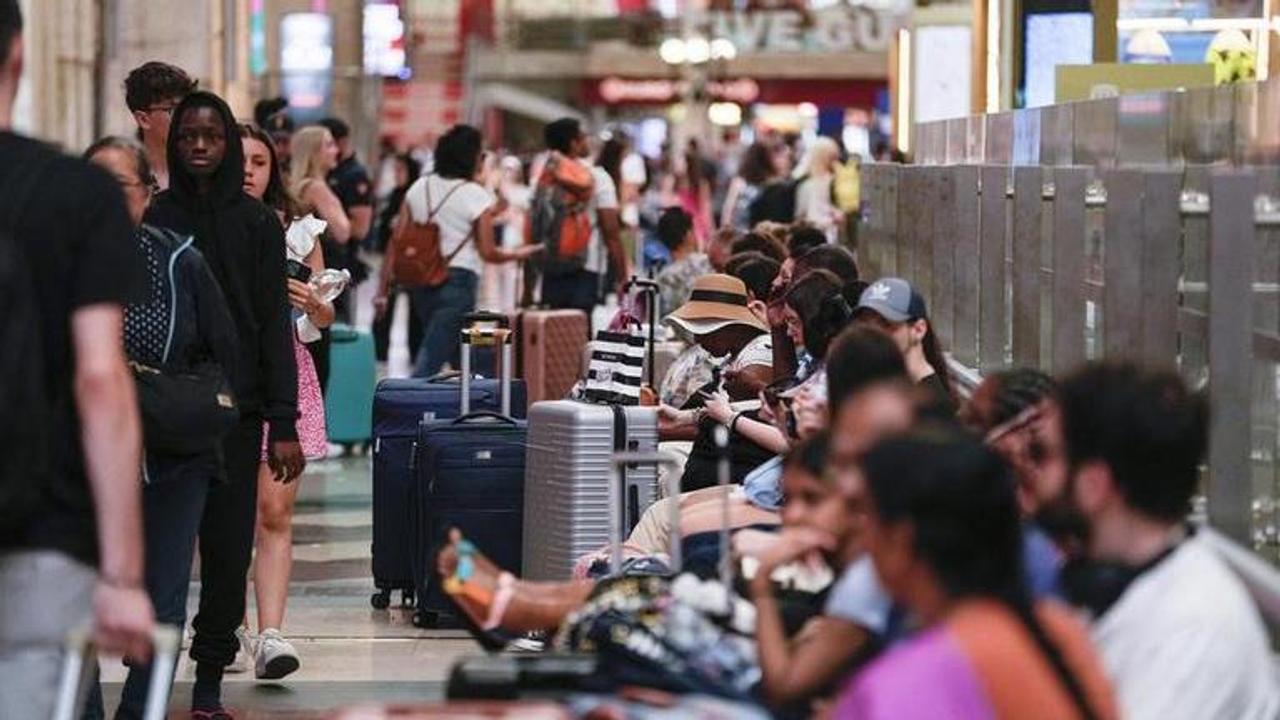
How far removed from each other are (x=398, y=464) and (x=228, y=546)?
2480 millimetres

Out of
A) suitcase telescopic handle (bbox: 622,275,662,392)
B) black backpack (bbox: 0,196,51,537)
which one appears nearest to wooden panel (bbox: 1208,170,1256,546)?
black backpack (bbox: 0,196,51,537)

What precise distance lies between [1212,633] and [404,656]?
17.5 ft

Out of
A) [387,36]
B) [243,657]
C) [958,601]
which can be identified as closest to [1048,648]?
[958,601]

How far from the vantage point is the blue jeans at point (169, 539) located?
283 inches

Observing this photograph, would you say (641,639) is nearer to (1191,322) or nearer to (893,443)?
(893,443)

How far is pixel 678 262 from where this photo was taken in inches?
654

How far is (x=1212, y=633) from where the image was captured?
4.75m

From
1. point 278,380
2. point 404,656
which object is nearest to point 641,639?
point 278,380

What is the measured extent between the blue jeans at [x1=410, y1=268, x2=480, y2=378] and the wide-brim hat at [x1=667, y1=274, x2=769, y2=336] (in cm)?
475

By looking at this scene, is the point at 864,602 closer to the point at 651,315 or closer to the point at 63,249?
the point at 63,249

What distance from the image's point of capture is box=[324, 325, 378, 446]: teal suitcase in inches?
614

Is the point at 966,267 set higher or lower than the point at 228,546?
higher

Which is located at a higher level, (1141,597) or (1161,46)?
(1161,46)

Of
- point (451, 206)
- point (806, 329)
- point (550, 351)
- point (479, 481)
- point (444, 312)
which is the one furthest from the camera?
point (444, 312)
